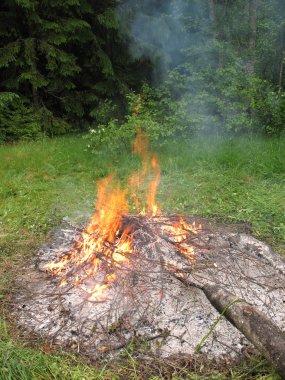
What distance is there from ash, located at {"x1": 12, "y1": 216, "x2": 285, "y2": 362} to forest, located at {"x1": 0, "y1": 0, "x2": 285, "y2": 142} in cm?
404

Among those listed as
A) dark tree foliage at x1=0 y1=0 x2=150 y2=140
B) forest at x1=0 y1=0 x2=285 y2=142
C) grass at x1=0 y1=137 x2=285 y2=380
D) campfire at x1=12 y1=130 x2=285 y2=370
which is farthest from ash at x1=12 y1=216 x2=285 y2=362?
dark tree foliage at x1=0 y1=0 x2=150 y2=140

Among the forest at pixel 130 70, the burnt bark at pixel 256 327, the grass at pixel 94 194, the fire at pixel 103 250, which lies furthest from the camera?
the forest at pixel 130 70

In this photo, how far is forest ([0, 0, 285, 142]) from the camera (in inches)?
318

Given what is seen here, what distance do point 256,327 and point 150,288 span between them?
1.01 metres

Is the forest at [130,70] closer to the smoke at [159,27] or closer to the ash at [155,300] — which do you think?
the smoke at [159,27]

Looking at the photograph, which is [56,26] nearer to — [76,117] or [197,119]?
[76,117]

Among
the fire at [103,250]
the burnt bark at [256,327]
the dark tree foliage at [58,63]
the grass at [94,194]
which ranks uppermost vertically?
the dark tree foliage at [58,63]

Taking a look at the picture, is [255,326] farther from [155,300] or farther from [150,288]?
[150,288]

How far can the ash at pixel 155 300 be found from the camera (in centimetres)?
282

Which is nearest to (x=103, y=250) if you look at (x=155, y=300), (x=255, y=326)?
(x=155, y=300)

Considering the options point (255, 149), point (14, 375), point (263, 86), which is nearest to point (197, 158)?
point (255, 149)

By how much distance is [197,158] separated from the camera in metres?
7.14

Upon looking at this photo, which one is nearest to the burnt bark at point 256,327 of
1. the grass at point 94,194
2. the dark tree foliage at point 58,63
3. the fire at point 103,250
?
the grass at point 94,194

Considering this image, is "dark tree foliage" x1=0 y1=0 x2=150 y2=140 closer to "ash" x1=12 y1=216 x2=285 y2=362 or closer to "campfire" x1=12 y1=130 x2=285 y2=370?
"campfire" x1=12 y1=130 x2=285 y2=370
